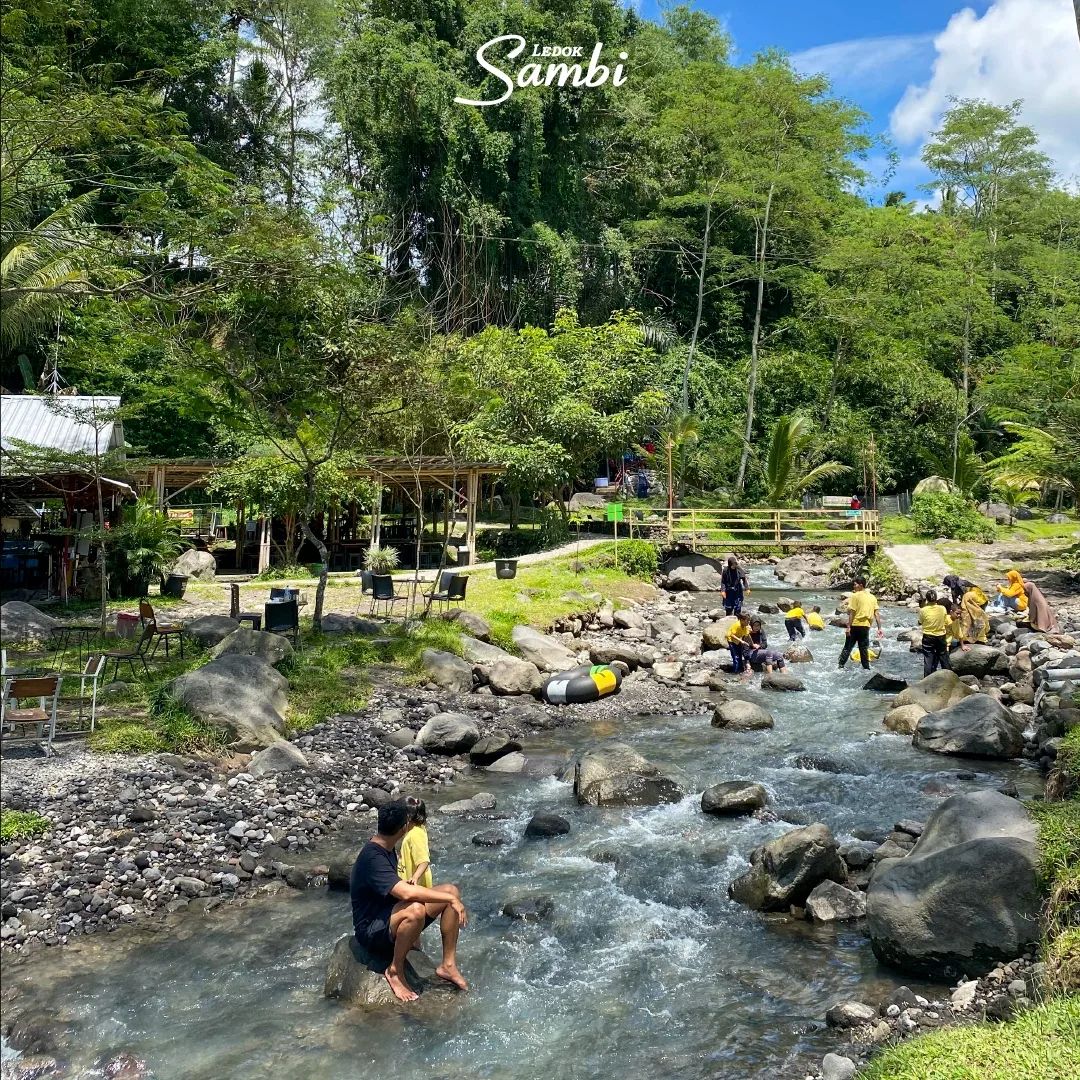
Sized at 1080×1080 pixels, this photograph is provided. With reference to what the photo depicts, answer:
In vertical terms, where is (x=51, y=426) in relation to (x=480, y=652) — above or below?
above

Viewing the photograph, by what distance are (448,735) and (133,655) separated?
4.23m

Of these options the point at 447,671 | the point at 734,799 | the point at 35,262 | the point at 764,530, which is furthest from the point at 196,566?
the point at 734,799

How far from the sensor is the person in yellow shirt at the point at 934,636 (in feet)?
45.6

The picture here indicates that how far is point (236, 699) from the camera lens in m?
10.8

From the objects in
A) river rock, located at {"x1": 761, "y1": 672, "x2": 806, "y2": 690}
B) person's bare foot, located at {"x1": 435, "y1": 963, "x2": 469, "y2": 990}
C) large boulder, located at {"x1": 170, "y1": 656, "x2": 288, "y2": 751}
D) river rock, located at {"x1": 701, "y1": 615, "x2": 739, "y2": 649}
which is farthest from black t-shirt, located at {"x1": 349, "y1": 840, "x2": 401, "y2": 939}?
river rock, located at {"x1": 701, "y1": 615, "x2": 739, "y2": 649}

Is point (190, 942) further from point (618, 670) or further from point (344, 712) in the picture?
point (618, 670)

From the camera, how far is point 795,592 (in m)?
25.2

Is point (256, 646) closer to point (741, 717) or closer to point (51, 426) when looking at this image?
point (741, 717)

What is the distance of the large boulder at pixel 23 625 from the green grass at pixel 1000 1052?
44.0ft

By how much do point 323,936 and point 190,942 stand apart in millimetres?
936

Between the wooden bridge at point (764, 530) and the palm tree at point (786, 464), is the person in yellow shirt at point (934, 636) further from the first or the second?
the palm tree at point (786, 464)

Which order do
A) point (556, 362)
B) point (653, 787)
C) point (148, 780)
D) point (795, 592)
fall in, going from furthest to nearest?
point (556, 362)
point (795, 592)
point (653, 787)
point (148, 780)

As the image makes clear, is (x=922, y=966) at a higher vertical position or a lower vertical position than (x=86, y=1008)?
higher

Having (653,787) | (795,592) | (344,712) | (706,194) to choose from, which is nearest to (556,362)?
(795,592)
